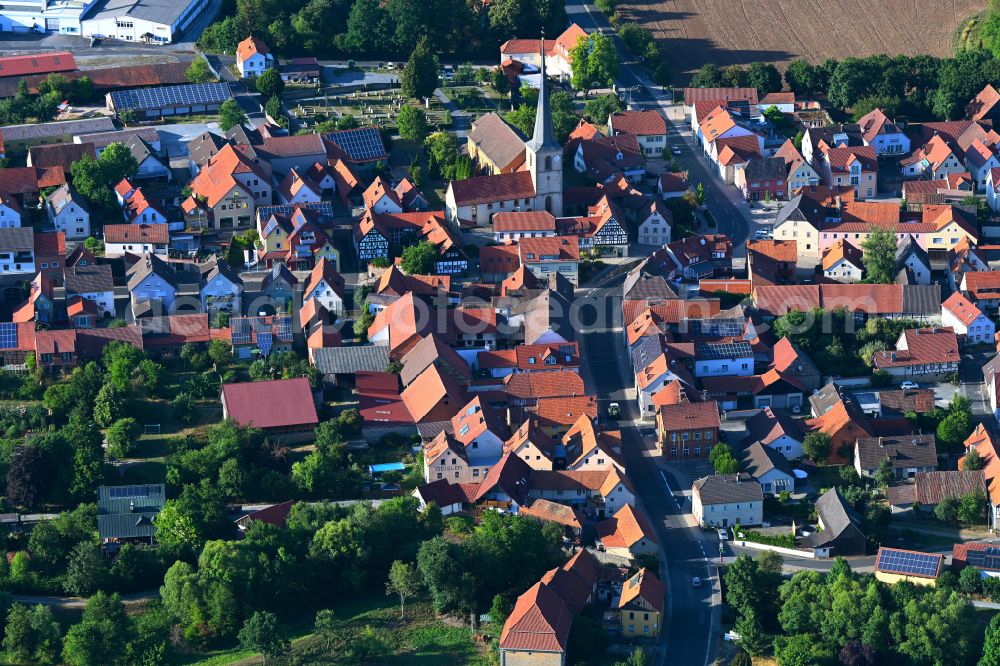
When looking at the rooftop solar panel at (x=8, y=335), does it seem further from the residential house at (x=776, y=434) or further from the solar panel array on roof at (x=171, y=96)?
the residential house at (x=776, y=434)

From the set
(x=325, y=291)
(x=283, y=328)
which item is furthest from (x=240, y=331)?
(x=325, y=291)

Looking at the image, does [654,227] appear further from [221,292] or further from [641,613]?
[641,613]

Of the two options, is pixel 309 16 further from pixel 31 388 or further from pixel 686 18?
pixel 31 388

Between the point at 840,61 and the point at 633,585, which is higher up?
the point at 840,61

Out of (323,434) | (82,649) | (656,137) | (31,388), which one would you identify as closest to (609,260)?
A: (656,137)

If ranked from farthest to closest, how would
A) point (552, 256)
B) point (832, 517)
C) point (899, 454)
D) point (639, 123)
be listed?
point (639, 123) < point (552, 256) < point (899, 454) < point (832, 517)

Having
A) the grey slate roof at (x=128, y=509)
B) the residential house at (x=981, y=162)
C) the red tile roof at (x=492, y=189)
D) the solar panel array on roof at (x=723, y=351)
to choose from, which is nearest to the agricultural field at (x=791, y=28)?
the residential house at (x=981, y=162)

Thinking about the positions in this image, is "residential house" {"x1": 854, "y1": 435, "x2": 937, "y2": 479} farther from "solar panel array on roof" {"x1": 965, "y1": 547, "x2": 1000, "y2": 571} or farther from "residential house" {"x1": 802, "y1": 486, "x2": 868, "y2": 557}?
"solar panel array on roof" {"x1": 965, "y1": 547, "x2": 1000, "y2": 571}
